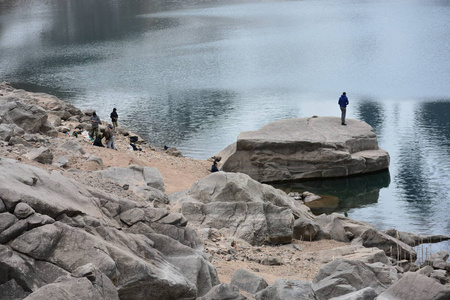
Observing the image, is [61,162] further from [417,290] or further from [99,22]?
[99,22]

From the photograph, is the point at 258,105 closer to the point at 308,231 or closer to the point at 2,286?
the point at 308,231

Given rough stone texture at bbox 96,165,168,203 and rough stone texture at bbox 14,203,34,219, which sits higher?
rough stone texture at bbox 14,203,34,219

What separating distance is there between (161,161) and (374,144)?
39.8 feet

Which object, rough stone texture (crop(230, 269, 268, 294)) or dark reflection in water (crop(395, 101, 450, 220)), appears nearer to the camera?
rough stone texture (crop(230, 269, 268, 294))

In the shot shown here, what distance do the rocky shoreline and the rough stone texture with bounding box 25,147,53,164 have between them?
5cm

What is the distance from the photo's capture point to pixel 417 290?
32.9 ft

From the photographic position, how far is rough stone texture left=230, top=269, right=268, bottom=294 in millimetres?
12125

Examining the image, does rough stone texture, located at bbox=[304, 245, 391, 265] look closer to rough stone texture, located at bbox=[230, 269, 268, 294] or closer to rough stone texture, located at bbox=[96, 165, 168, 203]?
rough stone texture, located at bbox=[230, 269, 268, 294]

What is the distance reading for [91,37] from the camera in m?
89.5

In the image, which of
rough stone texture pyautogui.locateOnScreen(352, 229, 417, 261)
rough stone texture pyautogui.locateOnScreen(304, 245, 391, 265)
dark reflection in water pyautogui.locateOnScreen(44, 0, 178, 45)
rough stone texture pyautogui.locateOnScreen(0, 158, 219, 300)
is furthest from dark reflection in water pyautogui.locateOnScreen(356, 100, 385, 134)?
dark reflection in water pyautogui.locateOnScreen(44, 0, 178, 45)

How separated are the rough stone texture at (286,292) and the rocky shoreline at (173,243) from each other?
0.08 feet

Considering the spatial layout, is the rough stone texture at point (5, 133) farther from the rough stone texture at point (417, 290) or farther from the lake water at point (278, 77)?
the rough stone texture at point (417, 290)


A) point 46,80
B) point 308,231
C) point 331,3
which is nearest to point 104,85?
point 46,80

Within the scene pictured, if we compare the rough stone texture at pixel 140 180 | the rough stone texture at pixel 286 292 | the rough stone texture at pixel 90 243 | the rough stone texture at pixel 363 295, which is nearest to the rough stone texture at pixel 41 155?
the rough stone texture at pixel 140 180
